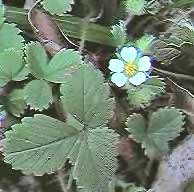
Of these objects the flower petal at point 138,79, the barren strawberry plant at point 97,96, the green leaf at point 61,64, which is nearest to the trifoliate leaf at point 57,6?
the barren strawberry plant at point 97,96

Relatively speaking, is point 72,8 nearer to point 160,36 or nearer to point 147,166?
point 160,36

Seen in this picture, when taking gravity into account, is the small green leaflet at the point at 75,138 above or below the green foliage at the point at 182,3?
below

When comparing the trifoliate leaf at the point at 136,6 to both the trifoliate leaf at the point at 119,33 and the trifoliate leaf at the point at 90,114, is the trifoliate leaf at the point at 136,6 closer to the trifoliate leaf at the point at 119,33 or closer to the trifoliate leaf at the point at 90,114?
the trifoliate leaf at the point at 119,33

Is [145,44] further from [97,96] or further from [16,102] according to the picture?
[16,102]

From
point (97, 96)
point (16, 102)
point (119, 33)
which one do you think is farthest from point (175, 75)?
point (16, 102)

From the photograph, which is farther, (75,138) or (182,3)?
(182,3)

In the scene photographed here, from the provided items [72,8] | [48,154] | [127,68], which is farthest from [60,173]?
[72,8]

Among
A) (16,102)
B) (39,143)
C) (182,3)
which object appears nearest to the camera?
(39,143)

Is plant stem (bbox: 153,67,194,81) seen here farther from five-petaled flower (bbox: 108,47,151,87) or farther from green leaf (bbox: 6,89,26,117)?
green leaf (bbox: 6,89,26,117)
